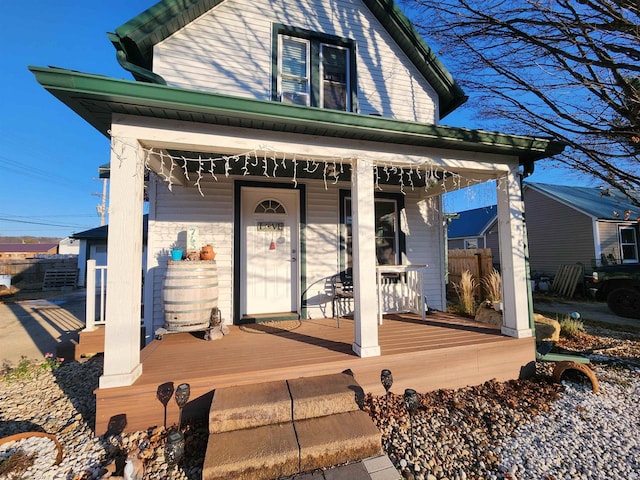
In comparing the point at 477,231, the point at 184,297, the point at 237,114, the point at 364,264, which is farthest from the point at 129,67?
the point at 477,231

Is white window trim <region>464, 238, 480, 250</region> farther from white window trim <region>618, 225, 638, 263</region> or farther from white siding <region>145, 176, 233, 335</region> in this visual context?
white siding <region>145, 176, 233, 335</region>

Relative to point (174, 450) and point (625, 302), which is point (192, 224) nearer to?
point (174, 450)

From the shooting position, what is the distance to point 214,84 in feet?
14.4

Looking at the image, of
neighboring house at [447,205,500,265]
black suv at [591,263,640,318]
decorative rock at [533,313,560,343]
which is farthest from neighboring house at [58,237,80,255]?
black suv at [591,263,640,318]

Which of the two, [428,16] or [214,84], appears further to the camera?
[428,16]

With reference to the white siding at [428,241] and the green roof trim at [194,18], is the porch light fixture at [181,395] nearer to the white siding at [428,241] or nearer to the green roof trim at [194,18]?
the green roof trim at [194,18]

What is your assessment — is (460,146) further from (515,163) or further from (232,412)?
(232,412)

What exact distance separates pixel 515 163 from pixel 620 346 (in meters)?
Result: 3.38

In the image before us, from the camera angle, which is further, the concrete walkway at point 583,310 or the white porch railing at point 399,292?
A: the concrete walkway at point 583,310

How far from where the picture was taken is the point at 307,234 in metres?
4.72

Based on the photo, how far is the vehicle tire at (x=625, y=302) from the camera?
21.4 ft

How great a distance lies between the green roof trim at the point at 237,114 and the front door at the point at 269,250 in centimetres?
193

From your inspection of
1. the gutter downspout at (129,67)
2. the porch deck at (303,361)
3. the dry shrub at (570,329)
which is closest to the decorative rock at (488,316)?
the porch deck at (303,361)

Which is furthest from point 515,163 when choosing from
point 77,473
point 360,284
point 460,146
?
point 77,473
